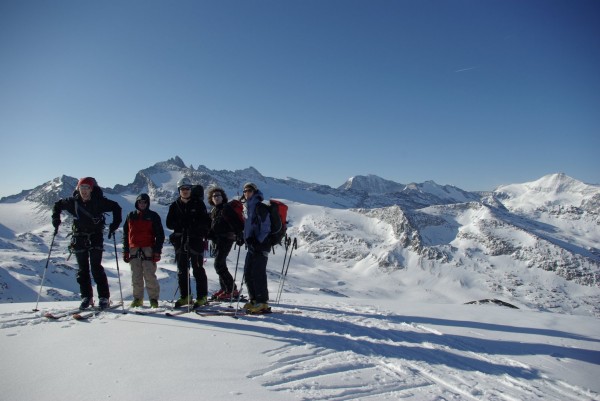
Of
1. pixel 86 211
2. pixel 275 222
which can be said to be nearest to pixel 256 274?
pixel 275 222

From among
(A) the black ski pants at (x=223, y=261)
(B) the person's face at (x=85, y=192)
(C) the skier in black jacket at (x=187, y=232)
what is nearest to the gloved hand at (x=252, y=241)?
(C) the skier in black jacket at (x=187, y=232)

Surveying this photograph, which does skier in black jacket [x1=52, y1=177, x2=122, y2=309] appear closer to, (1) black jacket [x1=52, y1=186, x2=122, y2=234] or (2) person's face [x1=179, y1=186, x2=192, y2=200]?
(1) black jacket [x1=52, y1=186, x2=122, y2=234]

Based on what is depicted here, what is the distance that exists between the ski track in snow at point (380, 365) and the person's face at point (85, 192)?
325cm

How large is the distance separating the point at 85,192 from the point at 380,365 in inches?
352

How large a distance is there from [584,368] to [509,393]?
251 centimetres

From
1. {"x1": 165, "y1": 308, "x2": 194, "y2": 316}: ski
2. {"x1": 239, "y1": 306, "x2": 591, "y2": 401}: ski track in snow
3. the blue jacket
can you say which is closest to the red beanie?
{"x1": 165, "y1": 308, "x2": 194, "y2": 316}: ski

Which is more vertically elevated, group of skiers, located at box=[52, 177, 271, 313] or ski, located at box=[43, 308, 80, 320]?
group of skiers, located at box=[52, 177, 271, 313]

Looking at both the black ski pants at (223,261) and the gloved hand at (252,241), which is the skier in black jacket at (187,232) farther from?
the gloved hand at (252,241)

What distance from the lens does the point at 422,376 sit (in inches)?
239

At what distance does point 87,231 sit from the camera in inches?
408

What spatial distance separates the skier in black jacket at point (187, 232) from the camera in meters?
10.5

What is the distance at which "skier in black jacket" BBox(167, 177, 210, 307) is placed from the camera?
34.6 ft

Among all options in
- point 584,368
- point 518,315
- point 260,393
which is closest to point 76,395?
point 260,393

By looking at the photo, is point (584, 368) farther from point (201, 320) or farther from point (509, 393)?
point (201, 320)
